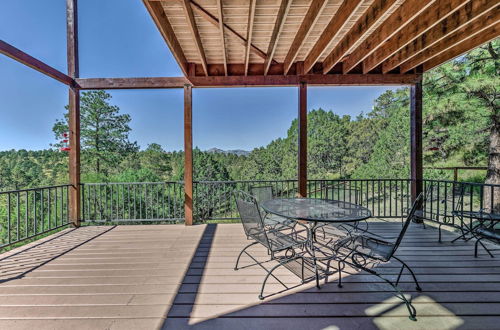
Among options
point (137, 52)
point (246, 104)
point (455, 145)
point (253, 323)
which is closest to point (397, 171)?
point (455, 145)

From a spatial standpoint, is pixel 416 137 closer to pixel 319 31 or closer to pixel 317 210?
pixel 319 31

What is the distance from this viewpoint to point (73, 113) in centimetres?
407

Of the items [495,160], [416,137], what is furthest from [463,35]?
[495,160]

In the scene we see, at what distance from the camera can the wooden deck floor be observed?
1.70 meters

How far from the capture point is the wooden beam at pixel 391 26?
2455 mm

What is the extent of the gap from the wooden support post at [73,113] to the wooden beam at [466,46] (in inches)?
243

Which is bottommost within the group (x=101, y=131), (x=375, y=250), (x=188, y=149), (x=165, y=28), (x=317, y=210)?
(x=375, y=250)

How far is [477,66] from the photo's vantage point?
6.50 metres

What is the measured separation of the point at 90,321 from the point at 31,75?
978 inches

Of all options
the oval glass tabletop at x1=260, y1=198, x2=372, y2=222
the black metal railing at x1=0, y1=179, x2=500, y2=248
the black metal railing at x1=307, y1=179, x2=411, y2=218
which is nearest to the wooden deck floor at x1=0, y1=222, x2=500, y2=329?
the oval glass tabletop at x1=260, y1=198, x2=372, y2=222

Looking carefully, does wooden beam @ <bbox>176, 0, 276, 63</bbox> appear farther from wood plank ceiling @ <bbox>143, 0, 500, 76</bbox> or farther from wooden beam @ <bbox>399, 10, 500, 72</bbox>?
wooden beam @ <bbox>399, 10, 500, 72</bbox>

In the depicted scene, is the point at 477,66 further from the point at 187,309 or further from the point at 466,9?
the point at 187,309

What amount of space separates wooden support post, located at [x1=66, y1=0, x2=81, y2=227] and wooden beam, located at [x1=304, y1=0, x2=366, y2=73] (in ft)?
13.4

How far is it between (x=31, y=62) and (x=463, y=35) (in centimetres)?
579
